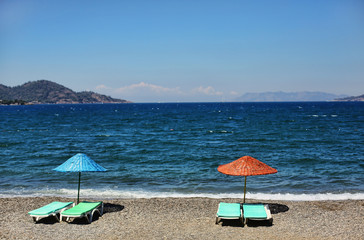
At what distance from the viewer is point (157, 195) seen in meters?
14.9

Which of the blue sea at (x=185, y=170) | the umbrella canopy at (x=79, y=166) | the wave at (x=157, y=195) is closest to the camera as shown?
the umbrella canopy at (x=79, y=166)

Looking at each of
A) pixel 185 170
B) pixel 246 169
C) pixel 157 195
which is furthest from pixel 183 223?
pixel 185 170

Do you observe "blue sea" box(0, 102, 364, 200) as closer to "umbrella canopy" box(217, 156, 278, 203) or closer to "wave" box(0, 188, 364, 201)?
"wave" box(0, 188, 364, 201)

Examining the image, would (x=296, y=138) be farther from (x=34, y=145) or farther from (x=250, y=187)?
(x=34, y=145)

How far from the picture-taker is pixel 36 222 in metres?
10.4

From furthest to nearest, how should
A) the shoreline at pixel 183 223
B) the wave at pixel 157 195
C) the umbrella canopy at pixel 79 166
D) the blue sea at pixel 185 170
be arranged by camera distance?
the blue sea at pixel 185 170 < the wave at pixel 157 195 < the umbrella canopy at pixel 79 166 < the shoreline at pixel 183 223

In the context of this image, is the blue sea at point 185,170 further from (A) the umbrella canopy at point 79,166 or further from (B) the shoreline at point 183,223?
(A) the umbrella canopy at point 79,166

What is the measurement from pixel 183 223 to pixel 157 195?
4552 millimetres

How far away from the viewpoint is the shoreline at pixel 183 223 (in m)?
9.43

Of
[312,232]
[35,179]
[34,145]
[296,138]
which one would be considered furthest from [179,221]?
[296,138]

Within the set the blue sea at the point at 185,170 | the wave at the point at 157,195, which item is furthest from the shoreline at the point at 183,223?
the blue sea at the point at 185,170

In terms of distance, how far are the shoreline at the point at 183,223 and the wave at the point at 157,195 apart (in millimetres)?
1074

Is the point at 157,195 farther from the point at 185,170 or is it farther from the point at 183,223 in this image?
the point at 185,170

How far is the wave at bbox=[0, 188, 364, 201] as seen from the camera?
46.0ft
